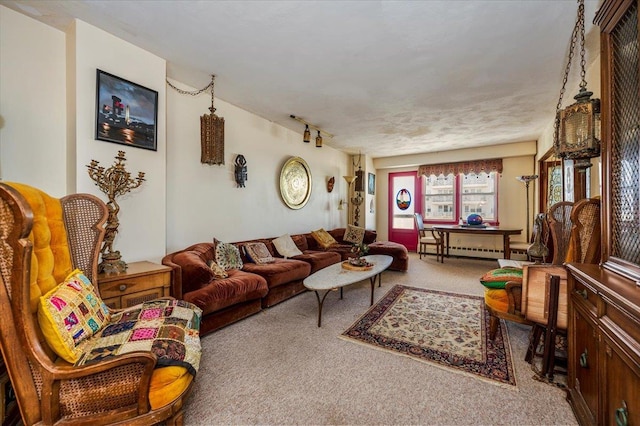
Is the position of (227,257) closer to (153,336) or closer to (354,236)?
(153,336)

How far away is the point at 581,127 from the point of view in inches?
72.4

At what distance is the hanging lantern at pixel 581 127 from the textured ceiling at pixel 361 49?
58 centimetres

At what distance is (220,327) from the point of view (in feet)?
8.53

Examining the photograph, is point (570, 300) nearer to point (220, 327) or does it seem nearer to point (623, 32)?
point (623, 32)

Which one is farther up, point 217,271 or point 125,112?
point 125,112

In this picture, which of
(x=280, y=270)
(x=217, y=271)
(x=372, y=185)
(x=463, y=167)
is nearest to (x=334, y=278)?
(x=280, y=270)

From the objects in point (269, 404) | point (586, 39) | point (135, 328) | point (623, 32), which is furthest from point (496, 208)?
point (135, 328)

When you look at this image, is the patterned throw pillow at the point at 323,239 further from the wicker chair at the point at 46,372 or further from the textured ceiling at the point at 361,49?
the wicker chair at the point at 46,372

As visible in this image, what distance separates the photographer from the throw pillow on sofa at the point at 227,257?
3.21 metres

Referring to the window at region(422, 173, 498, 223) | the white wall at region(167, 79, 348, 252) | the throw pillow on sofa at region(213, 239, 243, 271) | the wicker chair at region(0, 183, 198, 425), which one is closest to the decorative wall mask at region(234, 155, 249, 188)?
the white wall at region(167, 79, 348, 252)

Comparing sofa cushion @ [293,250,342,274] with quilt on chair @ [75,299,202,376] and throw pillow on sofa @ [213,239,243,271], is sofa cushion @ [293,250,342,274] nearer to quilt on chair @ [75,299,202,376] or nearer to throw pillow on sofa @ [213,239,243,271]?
throw pillow on sofa @ [213,239,243,271]

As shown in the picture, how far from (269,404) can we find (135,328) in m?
0.88

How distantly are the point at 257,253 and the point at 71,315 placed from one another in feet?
7.93

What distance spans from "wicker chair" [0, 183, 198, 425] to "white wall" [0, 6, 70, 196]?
118 cm
